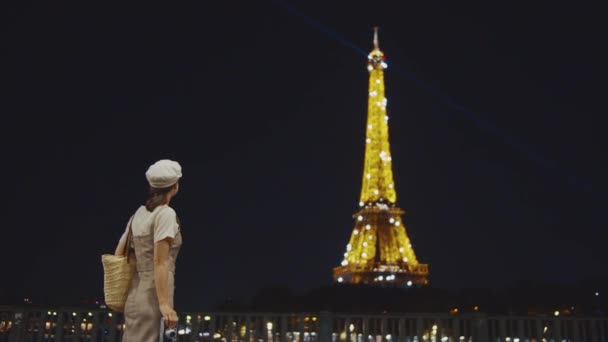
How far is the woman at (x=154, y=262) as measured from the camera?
3.40m

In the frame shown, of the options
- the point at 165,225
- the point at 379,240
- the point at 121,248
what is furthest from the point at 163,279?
the point at 379,240

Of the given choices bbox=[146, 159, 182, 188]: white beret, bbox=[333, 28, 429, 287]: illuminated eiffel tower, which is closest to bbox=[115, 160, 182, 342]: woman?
bbox=[146, 159, 182, 188]: white beret

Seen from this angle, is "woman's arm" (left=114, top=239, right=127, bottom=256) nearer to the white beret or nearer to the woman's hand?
the white beret

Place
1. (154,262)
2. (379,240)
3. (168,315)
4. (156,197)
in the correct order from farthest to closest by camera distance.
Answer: (379,240)
(156,197)
(154,262)
(168,315)

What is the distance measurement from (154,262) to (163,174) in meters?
0.50

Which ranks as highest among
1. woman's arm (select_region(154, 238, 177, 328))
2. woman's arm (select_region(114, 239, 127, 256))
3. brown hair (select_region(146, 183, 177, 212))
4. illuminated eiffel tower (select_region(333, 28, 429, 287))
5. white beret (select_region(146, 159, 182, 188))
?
illuminated eiffel tower (select_region(333, 28, 429, 287))

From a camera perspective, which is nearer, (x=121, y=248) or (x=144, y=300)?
(x=144, y=300)

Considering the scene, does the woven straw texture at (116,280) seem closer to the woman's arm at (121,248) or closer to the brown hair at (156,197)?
the woman's arm at (121,248)

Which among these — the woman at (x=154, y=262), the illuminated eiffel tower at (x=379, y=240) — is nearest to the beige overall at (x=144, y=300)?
the woman at (x=154, y=262)

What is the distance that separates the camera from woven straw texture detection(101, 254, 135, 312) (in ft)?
11.6

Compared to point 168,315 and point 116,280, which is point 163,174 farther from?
point 168,315

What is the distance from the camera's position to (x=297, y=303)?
5181cm

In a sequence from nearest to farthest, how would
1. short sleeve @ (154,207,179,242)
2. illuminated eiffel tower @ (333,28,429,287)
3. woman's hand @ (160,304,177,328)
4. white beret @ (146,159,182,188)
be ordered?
woman's hand @ (160,304,177,328) < short sleeve @ (154,207,179,242) < white beret @ (146,159,182,188) < illuminated eiffel tower @ (333,28,429,287)

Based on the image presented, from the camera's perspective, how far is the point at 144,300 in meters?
3.49
